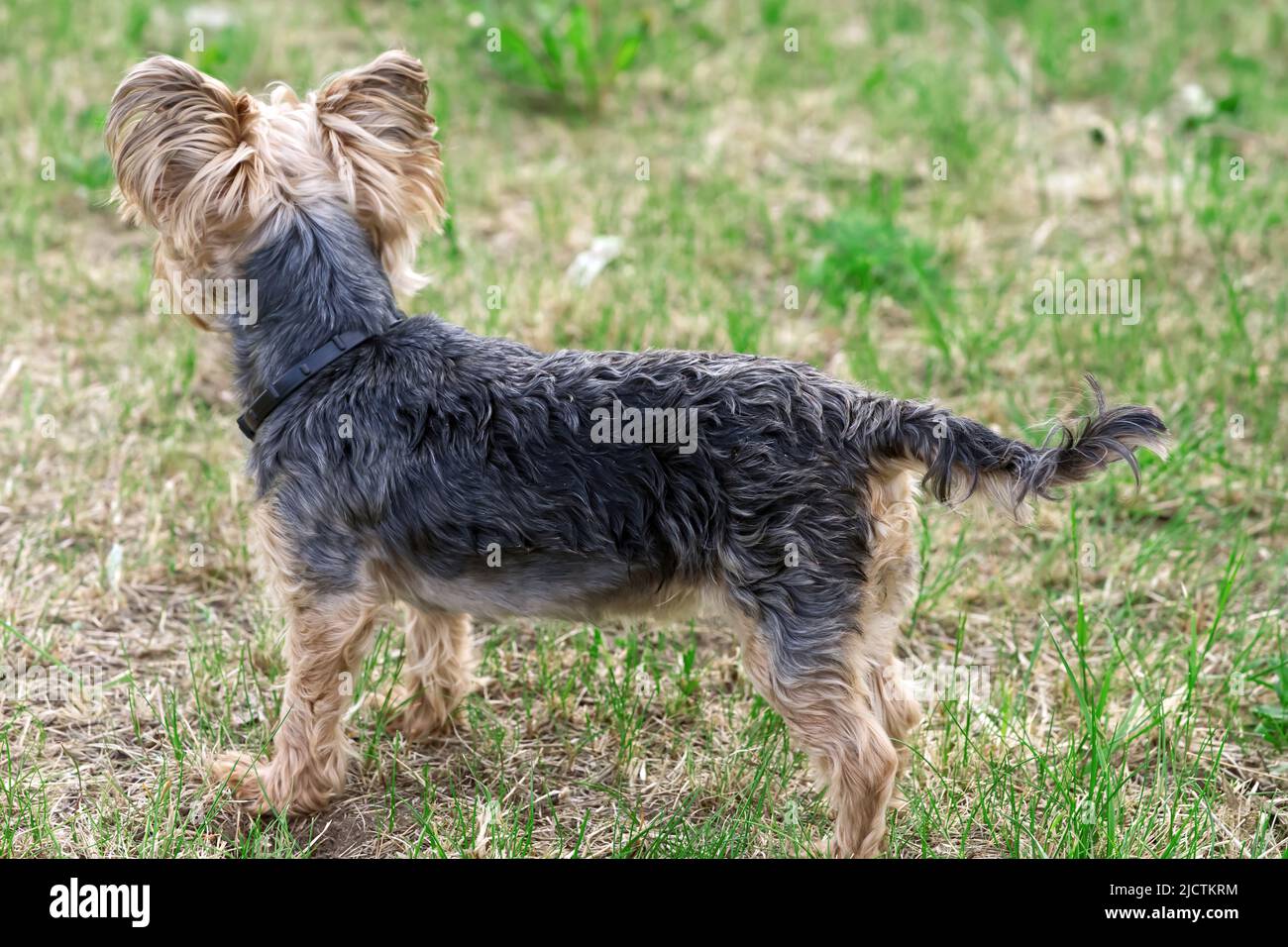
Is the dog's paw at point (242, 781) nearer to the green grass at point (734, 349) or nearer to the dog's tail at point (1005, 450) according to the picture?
the green grass at point (734, 349)

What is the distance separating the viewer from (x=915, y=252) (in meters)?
6.60

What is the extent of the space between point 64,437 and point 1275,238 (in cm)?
608

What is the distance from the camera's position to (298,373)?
3834 mm

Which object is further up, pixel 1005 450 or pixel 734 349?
pixel 734 349

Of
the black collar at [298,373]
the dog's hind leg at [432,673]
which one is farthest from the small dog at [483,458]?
the dog's hind leg at [432,673]

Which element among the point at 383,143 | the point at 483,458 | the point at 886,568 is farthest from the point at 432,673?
the point at 383,143

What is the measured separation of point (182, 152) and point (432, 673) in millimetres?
1760

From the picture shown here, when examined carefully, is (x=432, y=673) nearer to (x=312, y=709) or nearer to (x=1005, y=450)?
(x=312, y=709)

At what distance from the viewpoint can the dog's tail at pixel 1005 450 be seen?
3291 mm

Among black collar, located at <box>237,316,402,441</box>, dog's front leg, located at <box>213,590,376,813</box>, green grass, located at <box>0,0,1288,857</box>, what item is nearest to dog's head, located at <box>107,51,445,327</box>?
black collar, located at <box>237,316,402,441</box>

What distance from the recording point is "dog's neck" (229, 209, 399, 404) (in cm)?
389

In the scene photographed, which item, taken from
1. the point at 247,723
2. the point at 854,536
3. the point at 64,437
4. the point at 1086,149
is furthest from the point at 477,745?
the point at 1086,149

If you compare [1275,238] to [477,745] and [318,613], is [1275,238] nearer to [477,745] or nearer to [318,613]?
[477,745]

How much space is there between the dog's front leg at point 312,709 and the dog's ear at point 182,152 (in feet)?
3.72
